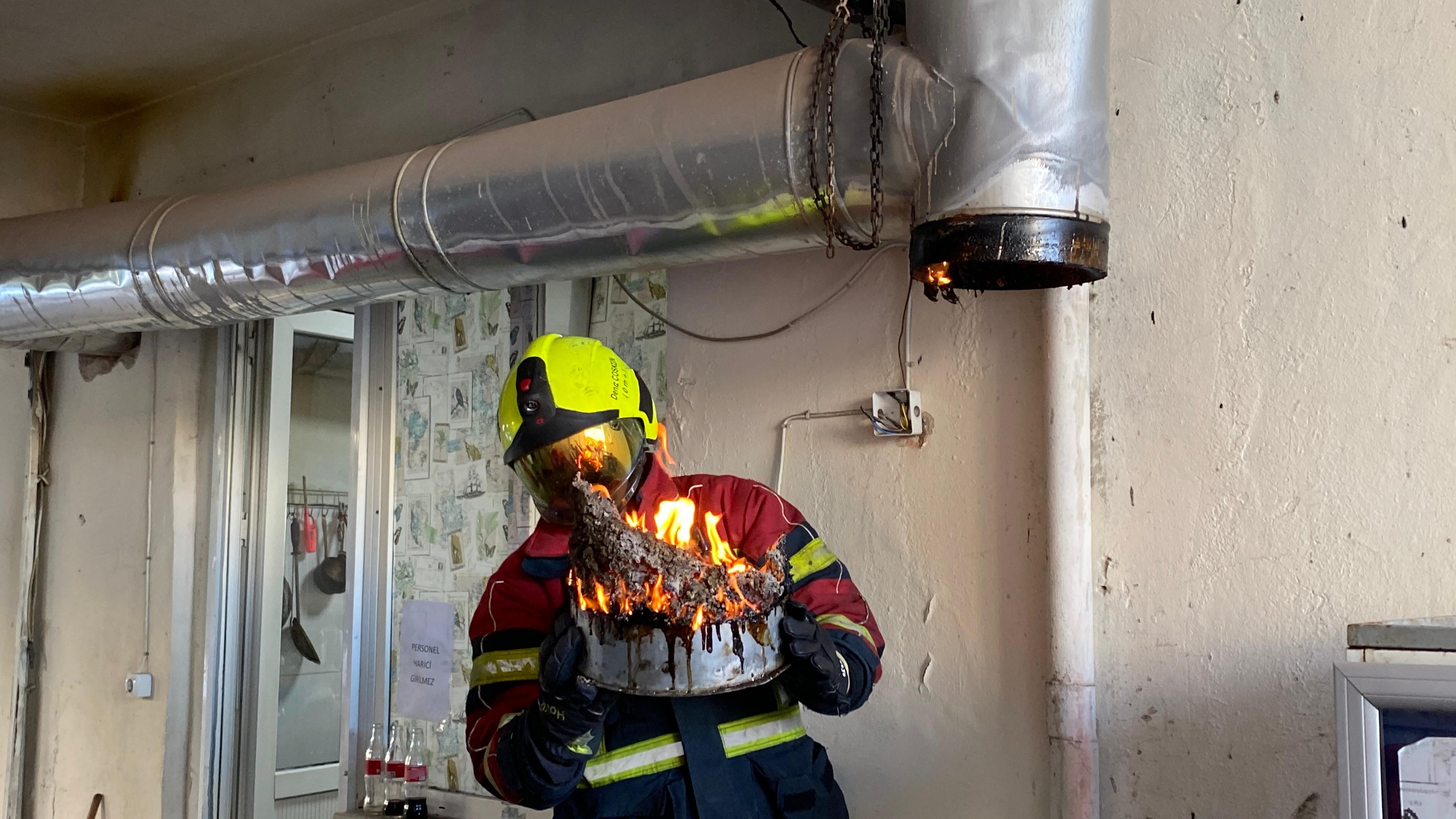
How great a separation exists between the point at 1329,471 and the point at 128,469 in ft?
12.8

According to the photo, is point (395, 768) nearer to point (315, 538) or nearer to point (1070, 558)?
point (315, 538)

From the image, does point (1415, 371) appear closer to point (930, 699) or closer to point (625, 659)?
point (930, 699)

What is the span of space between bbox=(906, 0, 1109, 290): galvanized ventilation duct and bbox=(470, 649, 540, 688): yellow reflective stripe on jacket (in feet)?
3.15

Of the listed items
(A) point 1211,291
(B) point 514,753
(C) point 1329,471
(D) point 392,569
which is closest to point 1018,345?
(A) point 1211,291

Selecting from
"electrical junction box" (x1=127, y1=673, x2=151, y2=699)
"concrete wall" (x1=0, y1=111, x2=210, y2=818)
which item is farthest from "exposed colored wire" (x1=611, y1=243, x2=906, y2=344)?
"electrical junction box" (x1=127, y1=673, x2=151, y2=699)

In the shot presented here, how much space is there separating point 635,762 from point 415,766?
5.11 feet

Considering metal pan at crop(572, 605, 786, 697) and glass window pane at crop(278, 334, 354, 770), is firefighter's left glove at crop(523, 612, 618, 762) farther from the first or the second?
glass window pane at crop(278, 334, 354, 770)

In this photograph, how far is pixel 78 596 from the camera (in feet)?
13.6

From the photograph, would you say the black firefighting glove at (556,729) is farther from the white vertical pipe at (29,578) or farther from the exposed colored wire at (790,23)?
the white vertical pipe at (29,578)

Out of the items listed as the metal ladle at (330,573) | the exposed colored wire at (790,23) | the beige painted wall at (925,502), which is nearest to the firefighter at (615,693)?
the beige painted wall at (925,502)

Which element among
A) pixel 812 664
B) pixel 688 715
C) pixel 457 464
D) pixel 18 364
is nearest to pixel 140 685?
pixel 18 364

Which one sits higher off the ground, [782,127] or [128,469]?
[782,127]

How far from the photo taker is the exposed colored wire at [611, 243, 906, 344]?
7.42 ft

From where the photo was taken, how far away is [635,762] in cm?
187
